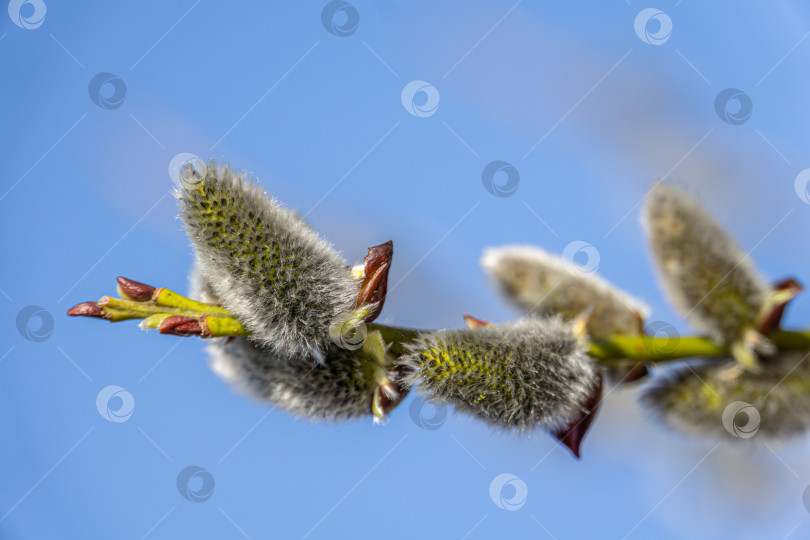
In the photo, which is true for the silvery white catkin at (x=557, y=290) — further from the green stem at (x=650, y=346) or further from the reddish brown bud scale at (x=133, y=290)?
the reddish brown bud scale at (x=133, y=290)

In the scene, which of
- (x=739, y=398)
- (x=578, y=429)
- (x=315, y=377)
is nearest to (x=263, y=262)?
(x=315, y=377)

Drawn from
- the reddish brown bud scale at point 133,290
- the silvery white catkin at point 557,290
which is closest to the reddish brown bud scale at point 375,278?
the reddish brown bud scale at point 133,290

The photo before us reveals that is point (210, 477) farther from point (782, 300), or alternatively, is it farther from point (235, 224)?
point (782, 300)

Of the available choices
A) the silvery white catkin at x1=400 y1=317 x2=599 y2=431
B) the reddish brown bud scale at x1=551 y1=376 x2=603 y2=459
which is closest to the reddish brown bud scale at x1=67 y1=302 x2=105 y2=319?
the silvery white catkin at x1=400 y1=317 x2=599 y2=431

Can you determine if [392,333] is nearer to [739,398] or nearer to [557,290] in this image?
[557,290]

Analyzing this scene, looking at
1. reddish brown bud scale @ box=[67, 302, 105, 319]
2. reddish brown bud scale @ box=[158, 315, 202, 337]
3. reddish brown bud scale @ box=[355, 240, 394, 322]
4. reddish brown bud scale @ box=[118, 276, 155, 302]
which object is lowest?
reddish brown bud scale @ box=[67, 302, 105, 319]

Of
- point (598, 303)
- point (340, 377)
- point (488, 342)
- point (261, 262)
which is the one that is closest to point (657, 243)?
point (598, 303)

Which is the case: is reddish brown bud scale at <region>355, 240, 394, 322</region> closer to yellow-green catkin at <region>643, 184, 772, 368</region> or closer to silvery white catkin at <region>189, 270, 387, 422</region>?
silvery white catkin at <region>189, 270, 387, 422</region>
